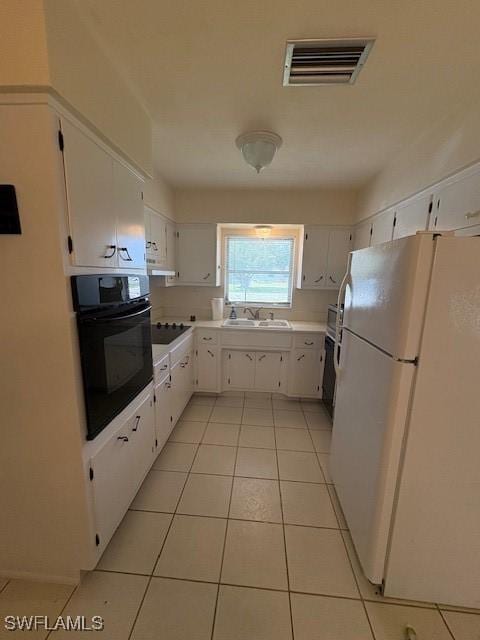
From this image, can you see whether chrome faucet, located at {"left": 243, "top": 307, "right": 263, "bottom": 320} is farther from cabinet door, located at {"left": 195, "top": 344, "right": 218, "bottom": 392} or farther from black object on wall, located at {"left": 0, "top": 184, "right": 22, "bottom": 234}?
black object on wall, located at {"left": 0, "top": 184, "right": 22, "bottom": 234}

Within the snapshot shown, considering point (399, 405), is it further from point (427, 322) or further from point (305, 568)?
point (305, 568)

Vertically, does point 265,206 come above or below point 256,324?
above

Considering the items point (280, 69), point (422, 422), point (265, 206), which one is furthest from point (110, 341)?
point (265, 206)

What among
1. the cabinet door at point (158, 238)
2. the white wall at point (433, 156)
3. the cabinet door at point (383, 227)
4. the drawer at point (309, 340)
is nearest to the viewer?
the white wall at point (433, 156)

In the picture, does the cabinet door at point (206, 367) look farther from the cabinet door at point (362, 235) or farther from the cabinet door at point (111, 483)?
the cabinet door at point (362, 235)

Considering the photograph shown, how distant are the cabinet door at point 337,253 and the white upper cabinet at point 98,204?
91.4 inches

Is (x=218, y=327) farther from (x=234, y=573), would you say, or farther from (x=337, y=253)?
(x=234, y=573)

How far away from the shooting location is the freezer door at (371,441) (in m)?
1.14

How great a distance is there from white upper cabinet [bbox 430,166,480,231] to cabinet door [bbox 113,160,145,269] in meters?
1.88

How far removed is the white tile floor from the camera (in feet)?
3.89

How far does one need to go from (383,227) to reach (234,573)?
2719 millimetres

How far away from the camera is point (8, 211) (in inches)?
39.9

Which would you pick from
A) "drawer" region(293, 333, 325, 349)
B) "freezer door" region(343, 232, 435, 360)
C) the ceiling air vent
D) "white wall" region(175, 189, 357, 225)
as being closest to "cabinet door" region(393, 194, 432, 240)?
"freezer door" region(343, 232, 435, 360)

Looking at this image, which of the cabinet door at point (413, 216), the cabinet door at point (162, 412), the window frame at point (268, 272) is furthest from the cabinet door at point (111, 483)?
the window frame at point (268, 272)
